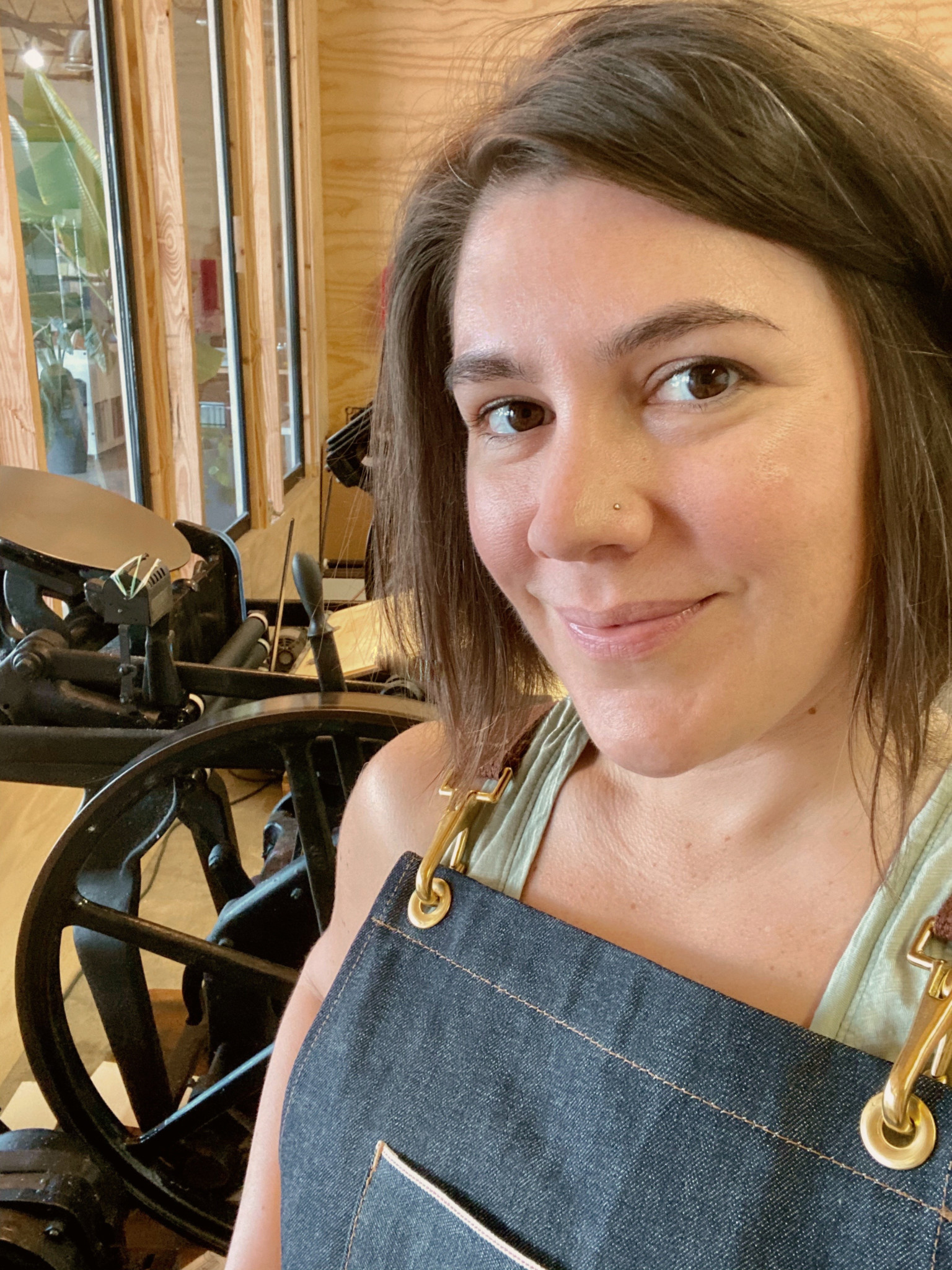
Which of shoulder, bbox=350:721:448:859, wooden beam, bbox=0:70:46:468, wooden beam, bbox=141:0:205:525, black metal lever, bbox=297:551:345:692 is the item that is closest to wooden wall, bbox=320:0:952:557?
wooden beam, bbox=141:0:205:525

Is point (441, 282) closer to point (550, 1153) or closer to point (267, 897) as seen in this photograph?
point (550, 1153)

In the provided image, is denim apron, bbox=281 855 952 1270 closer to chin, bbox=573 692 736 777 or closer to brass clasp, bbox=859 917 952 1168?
brass clasp, bbox=859 917 952 1168

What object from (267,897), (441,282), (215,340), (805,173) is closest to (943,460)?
(805,173)

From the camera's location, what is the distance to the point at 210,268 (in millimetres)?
3490

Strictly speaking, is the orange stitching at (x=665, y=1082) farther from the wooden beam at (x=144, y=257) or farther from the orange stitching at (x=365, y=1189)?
the wooden beam at (x=144, y=257)

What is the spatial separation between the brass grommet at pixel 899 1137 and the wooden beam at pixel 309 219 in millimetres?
4222

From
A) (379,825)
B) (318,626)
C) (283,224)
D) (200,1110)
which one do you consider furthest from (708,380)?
(283,224)

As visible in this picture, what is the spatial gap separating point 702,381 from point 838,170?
0.14m

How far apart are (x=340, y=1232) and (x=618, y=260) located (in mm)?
715

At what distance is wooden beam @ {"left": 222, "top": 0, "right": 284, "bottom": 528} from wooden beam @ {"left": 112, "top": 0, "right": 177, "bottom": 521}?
95 centimetres

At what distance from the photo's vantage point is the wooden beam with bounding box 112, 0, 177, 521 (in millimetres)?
2383

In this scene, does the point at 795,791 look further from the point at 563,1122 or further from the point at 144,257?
the point at 144,257

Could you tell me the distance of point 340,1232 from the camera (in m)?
0.74

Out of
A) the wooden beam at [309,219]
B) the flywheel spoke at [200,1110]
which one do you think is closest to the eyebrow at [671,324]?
Answer: the flywheel spoke at [200,1110]
